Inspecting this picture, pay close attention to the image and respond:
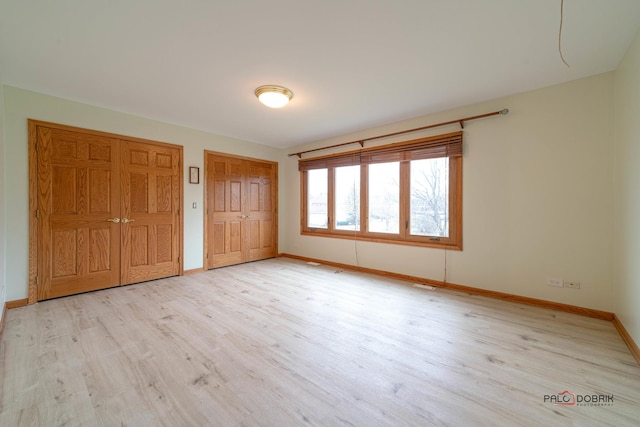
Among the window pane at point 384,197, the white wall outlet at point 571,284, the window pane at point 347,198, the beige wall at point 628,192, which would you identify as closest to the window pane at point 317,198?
the window pane at point 347,198

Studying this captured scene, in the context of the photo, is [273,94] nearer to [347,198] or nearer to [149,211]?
[347,198]

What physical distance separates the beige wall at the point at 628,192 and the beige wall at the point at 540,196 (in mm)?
137

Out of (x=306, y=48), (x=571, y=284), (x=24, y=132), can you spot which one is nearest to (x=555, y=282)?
(x=571, y=284)

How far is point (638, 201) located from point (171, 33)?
4.00 meters

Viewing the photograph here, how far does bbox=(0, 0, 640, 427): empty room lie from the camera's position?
5.54 feet

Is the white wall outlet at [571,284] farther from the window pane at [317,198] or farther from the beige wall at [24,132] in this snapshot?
the beige wall at [24,132]

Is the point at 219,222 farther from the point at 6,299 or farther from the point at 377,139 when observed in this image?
the point at 377,139

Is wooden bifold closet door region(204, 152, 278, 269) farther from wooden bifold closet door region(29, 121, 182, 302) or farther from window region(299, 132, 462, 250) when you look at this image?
window region(299, 132, 462, 250)

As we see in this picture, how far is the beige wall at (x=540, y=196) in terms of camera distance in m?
2.71

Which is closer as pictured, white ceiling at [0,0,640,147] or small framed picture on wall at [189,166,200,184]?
white ceiling at [0,0,640,147]

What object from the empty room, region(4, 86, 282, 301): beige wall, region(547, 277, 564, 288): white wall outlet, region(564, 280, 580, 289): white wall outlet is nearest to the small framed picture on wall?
the empty room

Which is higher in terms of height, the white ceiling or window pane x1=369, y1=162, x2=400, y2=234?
the white ceiling

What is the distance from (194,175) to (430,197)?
12.9 ft

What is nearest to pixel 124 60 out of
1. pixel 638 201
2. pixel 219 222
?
pixel 219 222
